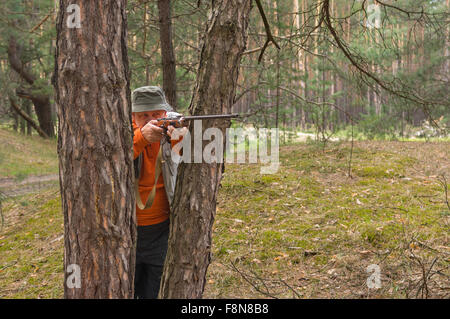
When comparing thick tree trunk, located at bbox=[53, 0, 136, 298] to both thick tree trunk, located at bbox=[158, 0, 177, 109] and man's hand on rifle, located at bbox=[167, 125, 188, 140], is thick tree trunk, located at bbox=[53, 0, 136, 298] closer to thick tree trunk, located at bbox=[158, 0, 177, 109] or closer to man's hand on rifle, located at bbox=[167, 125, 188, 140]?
man's hand on rifle, located at bbox=[167, 125, 188, 140]

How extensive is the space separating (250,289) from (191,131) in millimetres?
1957

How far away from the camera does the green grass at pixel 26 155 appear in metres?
12.3

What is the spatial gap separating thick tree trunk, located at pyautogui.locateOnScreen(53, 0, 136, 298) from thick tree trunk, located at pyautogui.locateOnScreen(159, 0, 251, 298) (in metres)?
0.46

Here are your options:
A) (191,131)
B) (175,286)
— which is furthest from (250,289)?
(191,131)

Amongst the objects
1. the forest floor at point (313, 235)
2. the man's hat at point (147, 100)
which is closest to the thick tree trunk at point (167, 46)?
the forest floor at point (313, 235)

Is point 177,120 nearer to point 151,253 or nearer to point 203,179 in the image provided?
point 203,179

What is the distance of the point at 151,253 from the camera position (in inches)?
108

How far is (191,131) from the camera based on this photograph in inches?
92.7

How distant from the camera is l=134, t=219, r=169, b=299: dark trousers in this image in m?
2.71

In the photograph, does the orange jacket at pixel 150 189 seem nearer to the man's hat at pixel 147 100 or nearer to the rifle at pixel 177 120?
the man's hat at pixel 147 100

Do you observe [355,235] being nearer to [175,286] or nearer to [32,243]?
[175,286]

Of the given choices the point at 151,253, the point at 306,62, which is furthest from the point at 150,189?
the point at 306,62

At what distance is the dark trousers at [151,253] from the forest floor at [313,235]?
866 mm

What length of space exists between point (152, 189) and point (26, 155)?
1441 centimetres
